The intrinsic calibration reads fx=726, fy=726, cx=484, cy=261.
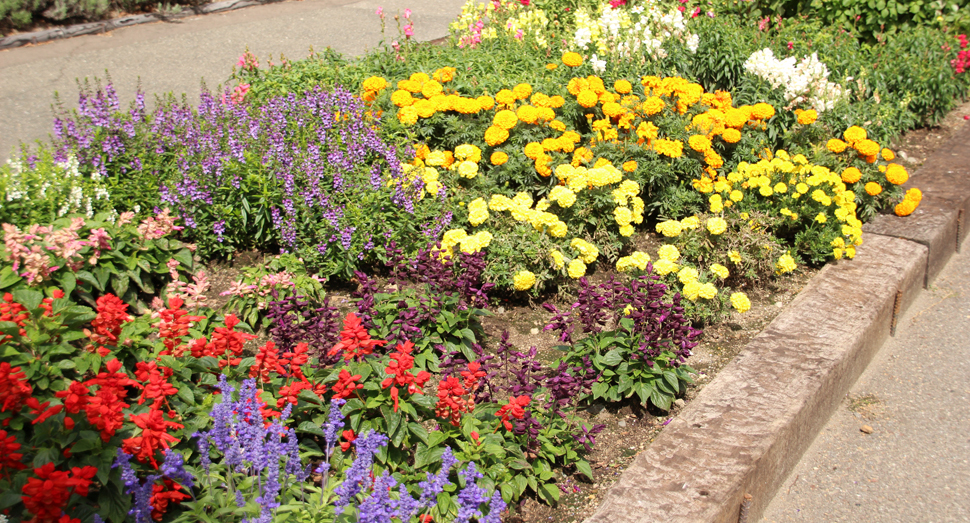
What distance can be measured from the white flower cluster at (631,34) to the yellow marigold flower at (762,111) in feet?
2.94

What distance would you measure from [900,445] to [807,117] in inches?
88.9

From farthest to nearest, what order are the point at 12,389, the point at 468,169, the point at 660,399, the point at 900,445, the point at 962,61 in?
the point at 962,61, the point at 468,169, the point at 900,445, the point at 660,399, the point at 12,389

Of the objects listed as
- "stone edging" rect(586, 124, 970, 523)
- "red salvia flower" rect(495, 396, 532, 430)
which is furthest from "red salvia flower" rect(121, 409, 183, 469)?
"stone edging" rect(586, 124, 970, 523)

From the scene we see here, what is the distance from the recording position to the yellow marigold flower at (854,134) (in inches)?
182

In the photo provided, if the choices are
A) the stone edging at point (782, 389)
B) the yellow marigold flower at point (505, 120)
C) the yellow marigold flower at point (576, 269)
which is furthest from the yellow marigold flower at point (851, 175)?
the yellow marigold flower at point (505, 120)

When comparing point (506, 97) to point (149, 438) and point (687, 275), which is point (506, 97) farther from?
point (149, 438)

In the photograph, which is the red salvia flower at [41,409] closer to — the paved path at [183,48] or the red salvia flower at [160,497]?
the red salvia flower at [160,497]

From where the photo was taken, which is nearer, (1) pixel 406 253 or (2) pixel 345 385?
(2) pixel 345 385

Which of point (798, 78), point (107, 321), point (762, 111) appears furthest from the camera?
point (798, 78)

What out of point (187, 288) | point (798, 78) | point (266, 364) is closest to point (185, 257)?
point (187, 288)

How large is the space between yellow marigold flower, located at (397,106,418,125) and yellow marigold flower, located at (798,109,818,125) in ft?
8.17

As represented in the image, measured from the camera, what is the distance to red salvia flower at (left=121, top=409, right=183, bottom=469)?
7.11 feet

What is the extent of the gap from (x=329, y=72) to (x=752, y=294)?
3.26 meters

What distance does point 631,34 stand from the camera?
572 centimetres
